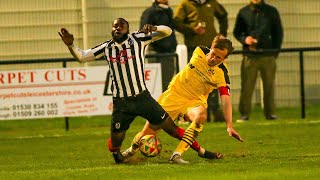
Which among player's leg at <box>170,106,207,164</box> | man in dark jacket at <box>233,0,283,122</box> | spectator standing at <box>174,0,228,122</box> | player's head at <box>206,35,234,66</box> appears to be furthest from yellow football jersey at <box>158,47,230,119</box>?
man in dark jacket at <box>233,0,283,122</box>

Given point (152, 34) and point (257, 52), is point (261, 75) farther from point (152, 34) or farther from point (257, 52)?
point (152, 34)

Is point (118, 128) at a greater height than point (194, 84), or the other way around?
point (194, 84)

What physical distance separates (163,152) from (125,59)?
2433 millimetres

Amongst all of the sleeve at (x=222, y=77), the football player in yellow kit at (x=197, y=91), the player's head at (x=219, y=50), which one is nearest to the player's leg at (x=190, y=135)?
the football player in yellow kit at (x=197, y=91)

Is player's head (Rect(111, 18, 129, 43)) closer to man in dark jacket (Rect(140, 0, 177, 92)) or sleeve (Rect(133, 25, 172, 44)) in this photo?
sleeve (Rect(133, 25, 172, 44))

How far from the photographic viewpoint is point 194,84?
1595 centimetres

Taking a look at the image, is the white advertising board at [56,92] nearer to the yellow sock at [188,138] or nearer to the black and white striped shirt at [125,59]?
the black and white striped shirt at [125,59]

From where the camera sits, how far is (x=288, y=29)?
2609 cm

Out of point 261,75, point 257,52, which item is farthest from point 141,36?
point 261,75

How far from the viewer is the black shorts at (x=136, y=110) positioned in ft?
50.4

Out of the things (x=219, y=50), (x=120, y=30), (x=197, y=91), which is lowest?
(x=197, y=91)

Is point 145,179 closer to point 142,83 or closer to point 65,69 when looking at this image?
point 142,83

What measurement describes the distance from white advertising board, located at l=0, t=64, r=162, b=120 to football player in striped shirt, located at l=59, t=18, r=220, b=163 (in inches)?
252

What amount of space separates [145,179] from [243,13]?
33.4 ft
